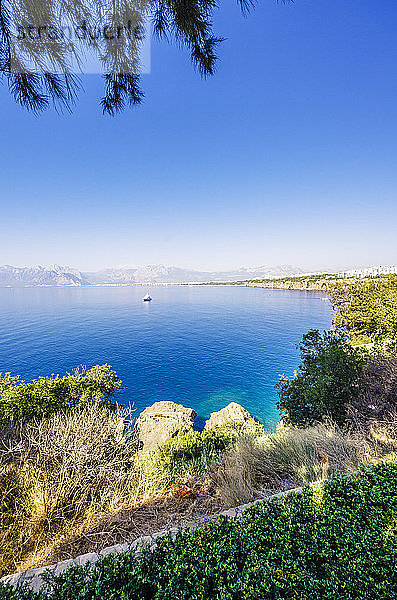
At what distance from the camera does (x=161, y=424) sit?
34.9 feet

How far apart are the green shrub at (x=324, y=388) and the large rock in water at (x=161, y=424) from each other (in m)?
5.37

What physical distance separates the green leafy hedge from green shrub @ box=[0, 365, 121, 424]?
7224 mm

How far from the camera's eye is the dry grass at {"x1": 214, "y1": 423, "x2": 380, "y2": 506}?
10.5 feet

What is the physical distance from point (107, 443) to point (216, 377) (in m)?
15.5

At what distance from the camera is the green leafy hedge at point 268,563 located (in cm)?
148

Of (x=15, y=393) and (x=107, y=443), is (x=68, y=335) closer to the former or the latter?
(x=15, y=393)

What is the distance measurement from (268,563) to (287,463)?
2.50 metres

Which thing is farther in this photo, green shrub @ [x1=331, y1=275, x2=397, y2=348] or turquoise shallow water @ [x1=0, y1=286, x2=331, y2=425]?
turquoise shallow water @ [x1=0, y1=286, x2=331, y2=425]

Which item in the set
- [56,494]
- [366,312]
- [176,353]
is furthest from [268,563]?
[176,353]

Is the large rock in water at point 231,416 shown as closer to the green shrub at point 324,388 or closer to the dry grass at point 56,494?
the green shrub at point 324,388

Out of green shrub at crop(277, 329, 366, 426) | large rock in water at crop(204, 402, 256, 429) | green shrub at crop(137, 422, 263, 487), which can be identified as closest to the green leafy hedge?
green shrub at crop(137, 422, 263, 487)

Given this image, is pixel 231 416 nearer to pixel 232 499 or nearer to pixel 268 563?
pixel 232 499

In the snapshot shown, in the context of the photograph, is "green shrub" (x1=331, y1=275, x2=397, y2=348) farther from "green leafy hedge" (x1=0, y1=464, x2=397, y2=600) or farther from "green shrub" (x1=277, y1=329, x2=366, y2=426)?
"green leafy hedge" (x1=0, y1=464, x2=397, y2=600)

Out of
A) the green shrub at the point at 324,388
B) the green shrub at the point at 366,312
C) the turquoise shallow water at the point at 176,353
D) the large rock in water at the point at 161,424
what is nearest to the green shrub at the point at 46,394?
the large rock in water at the point at 161,424
